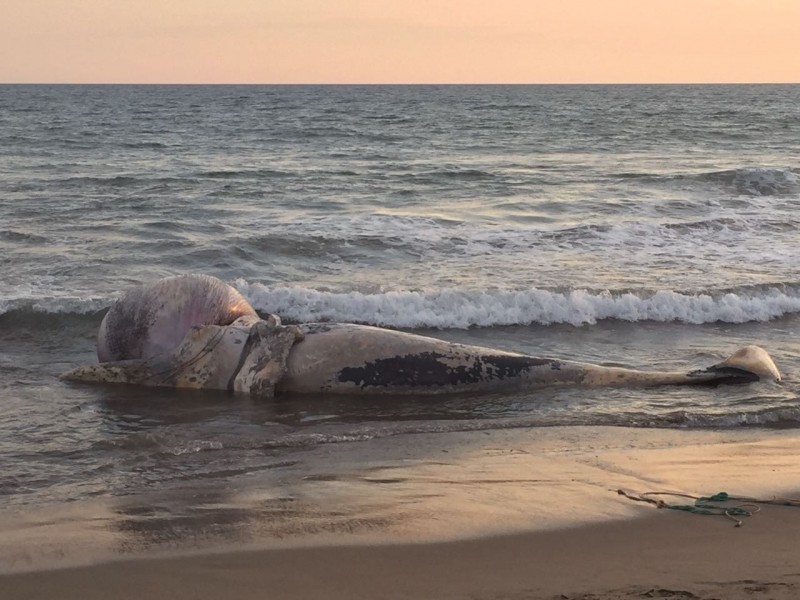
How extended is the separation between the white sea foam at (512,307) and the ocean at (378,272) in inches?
1.0

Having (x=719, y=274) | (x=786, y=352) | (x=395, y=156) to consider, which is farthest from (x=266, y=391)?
(x=395, y=156)

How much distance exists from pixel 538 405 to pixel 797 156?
88.5 feet

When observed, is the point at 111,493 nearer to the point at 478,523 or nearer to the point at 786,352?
the point at 478,523

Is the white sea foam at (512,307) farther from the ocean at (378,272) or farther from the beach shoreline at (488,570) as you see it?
the beach shoreline at (488,570)

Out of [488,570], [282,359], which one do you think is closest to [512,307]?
[282,359]

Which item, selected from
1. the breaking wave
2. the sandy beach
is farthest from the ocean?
the sandy beach

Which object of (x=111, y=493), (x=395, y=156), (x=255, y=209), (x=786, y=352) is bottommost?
(x=111, y=493)

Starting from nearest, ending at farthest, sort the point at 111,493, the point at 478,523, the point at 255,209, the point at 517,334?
the point at 478,523 → the point at 111,493 → the point at 517,334 → the point at 255,209

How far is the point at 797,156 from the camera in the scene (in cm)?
3128

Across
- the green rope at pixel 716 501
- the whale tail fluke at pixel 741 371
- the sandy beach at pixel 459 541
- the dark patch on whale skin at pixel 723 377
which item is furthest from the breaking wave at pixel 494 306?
the green rope at pixel 716 501

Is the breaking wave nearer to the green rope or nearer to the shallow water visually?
the shallow water

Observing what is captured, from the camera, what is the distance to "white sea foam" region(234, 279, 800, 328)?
10.9 meters

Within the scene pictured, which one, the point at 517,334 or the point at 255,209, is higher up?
the point at 255,209

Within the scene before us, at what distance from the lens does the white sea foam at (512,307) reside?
10.9m
